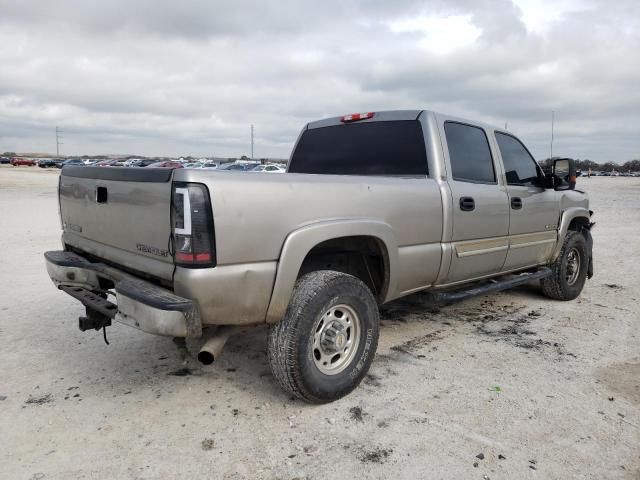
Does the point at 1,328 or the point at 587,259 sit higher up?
the point at 587,259

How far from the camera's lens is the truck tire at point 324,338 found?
9.55 ft

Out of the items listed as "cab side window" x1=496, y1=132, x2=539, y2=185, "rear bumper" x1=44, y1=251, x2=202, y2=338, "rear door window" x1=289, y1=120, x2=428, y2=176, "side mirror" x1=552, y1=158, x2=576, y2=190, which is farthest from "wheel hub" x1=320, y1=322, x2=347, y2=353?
"side mirror" x1=552, y1=158, x2=576, y2=190

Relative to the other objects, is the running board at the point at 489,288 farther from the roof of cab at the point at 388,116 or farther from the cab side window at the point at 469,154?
the roof of cab at the point at 388,116

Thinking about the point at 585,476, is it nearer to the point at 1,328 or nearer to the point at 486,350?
the point at 486,350

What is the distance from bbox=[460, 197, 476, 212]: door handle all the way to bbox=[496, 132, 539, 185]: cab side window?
2.64 feet

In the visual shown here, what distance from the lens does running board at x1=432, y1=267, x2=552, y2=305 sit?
4.05 m

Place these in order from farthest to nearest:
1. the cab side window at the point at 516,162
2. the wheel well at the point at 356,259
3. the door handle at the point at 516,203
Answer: the cab side window at the point at 516,162 < the door handle at the point at 516,203 < the wheel well at the point at 356,259

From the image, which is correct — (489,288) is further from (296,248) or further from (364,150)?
(296,248)

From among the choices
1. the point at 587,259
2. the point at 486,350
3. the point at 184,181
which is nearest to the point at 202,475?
the point at 184,181

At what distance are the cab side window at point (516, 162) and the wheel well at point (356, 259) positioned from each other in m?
1.85

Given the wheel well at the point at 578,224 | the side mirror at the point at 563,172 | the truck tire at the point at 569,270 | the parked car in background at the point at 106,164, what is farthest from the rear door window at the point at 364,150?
the wheel well at the point at 578,224

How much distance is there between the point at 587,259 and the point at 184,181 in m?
5.23

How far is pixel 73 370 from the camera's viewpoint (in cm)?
363

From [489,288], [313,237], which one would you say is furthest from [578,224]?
[313,237]
